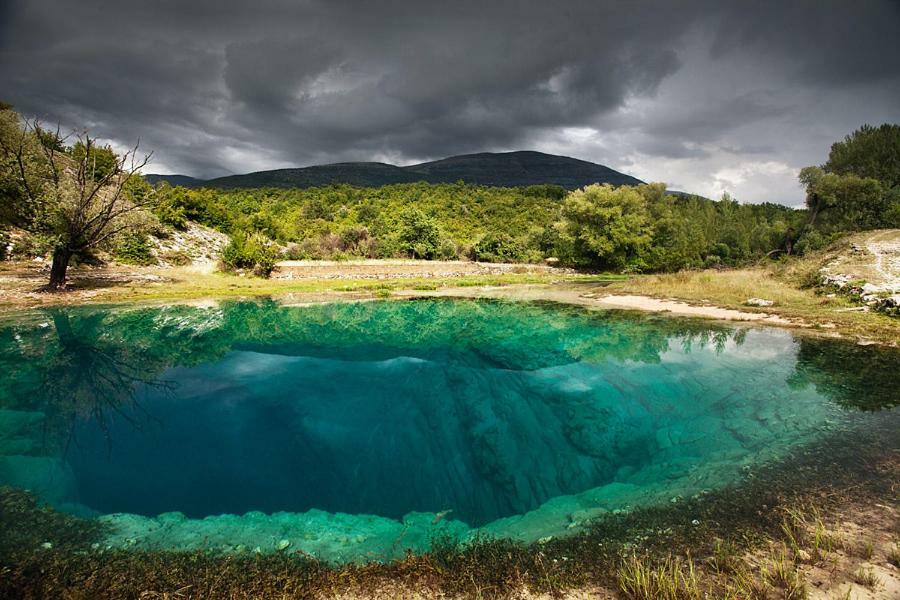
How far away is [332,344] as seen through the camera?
54.2ft

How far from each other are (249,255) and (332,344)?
26.8m

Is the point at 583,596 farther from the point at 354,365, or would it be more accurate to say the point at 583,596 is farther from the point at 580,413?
the point at 354,365

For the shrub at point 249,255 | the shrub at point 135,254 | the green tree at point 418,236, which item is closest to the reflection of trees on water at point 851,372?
the shrub at point 249,255

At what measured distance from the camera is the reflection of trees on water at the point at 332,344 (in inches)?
428

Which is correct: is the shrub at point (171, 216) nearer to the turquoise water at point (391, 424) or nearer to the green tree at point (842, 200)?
the turquoise water at point (391, 424)

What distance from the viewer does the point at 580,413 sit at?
998 cm

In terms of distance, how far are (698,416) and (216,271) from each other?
4121 centimetres

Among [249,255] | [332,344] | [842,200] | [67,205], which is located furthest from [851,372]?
[842,200]

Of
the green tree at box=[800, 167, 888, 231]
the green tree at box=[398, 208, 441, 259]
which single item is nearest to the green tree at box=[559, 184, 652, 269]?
the green tree at box=[800, 167, 888, 231]

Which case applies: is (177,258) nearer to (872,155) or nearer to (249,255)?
(249,255)

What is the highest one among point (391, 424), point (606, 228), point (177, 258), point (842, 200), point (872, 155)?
point (872, 155)

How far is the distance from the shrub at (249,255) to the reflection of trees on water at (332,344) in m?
14.9

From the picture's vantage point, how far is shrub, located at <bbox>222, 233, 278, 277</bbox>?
38438mm

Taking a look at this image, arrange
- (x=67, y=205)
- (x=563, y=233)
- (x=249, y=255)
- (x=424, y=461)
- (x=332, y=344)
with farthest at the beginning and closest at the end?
(x=563, y=233) → (x=249, y=255) → (x=67, y=205) → (x=332, y=344) → (x=424, y=461)
